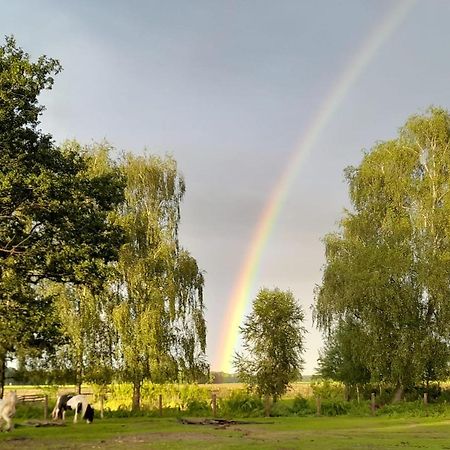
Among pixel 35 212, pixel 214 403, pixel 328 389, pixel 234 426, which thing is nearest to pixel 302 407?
pixel 214 403

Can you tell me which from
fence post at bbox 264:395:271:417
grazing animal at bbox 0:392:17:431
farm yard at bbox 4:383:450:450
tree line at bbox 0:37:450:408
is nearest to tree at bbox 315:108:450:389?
tree line at bbox 0:37:450:408

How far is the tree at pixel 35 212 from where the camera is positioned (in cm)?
2622

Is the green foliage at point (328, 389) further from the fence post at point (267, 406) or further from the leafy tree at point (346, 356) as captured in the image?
the fence post at point (267, 406)

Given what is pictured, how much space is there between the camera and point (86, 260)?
90.4 feet

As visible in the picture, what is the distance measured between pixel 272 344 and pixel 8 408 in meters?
22.3

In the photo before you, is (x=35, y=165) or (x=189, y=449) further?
(x=35, y=165)

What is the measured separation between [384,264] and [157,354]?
1792 centimetres

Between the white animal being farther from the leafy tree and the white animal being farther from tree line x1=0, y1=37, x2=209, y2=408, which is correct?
the leafy tree

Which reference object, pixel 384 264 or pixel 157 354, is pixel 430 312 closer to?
pixel 384 264

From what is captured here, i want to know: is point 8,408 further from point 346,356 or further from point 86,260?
point 346,356

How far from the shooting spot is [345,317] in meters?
47.4

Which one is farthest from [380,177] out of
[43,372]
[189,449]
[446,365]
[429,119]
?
[189,449]

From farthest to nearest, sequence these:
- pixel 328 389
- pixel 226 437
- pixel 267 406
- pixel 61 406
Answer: pixel 328 389 → pixel 267 406 → pixel 61 406 → pixel 226 437

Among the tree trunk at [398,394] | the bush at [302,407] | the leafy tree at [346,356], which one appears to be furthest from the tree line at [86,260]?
the tree trunk at [398,394]
